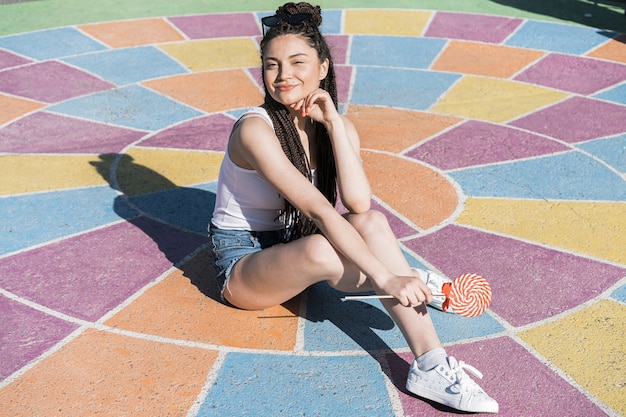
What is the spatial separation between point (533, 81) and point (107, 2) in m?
5.22

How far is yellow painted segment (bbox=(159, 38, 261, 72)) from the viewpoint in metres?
7.35

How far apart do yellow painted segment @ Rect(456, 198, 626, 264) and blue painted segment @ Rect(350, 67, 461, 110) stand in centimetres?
176

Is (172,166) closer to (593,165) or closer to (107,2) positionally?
(593,165)

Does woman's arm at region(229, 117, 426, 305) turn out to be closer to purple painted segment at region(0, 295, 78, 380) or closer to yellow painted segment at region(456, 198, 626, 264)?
purple painted segment at region(0, 295, 78, 380)

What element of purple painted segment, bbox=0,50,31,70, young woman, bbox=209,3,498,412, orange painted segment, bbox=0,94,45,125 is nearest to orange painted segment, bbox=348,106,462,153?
young woman, bbox=209,3,498,412

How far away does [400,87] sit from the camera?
6746 millimetres

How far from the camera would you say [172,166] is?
5305 mm

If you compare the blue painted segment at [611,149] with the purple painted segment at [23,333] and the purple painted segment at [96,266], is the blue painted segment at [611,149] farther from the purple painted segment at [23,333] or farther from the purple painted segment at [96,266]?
the purple painted segment at [23,333]

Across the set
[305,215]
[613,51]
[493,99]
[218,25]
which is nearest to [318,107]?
[305,215]

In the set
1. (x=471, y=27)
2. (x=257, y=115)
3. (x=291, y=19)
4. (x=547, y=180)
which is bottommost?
(x=547, y=180)

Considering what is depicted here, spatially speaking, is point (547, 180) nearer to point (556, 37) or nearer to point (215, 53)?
point (556, 37)

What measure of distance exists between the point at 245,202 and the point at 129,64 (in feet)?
13.6

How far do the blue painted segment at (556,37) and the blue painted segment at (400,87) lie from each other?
1.36 m

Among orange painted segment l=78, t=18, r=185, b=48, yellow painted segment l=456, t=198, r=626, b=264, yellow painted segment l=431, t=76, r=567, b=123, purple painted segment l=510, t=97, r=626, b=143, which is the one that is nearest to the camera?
yellow painted segment l=456, t=198, r=626, b=264
